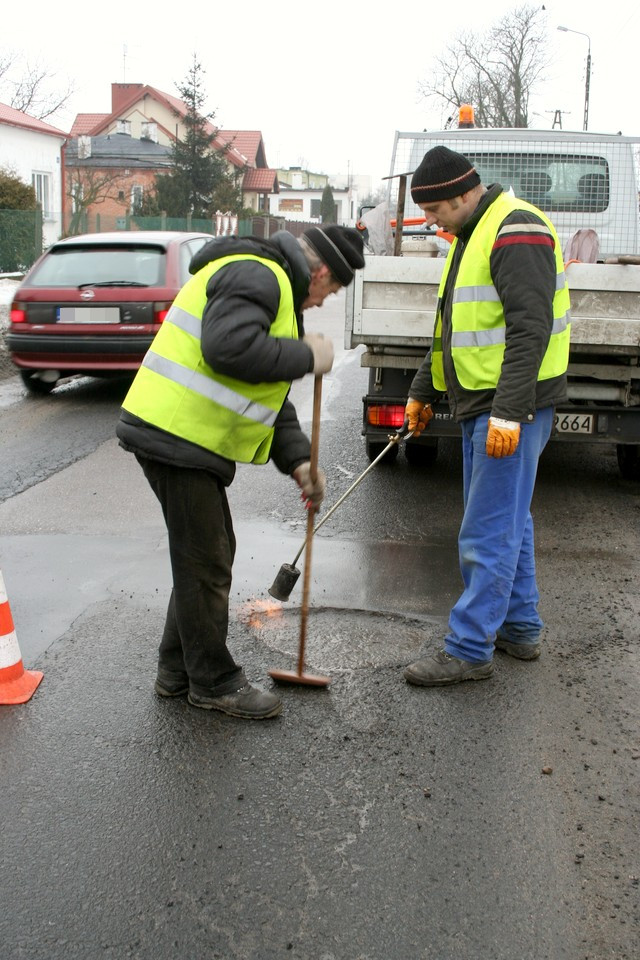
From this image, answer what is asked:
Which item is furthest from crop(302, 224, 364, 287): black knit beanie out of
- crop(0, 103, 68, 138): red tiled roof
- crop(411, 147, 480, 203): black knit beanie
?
crop(0, 103, 68, 138): red tiled roof

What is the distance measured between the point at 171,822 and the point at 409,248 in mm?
5429

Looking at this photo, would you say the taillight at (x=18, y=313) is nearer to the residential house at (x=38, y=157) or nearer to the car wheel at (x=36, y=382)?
the car wheel at (x=36, y=382)

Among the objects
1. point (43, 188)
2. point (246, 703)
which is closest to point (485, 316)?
point (246, 703)

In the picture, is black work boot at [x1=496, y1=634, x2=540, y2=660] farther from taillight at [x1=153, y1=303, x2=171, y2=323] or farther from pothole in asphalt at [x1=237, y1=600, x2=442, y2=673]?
taillight at [x1=153, y1=303, x2=171, y2=323]

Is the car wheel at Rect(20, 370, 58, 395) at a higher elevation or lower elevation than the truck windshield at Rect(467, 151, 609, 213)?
lower

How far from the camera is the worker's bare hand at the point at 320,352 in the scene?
10.9 ft

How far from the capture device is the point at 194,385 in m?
3.30

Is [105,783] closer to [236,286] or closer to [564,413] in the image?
[236,286]

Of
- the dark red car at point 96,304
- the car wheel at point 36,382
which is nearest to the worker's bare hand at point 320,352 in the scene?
the dark red car at point 96,304

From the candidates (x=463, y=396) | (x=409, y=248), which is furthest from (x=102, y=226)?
(x=463, y=396)

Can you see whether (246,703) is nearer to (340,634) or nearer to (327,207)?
(340,634)

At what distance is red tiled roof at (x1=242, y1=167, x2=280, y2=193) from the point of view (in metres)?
64.8

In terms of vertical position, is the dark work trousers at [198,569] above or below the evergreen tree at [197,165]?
below

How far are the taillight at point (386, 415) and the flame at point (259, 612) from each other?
6.94 feet
